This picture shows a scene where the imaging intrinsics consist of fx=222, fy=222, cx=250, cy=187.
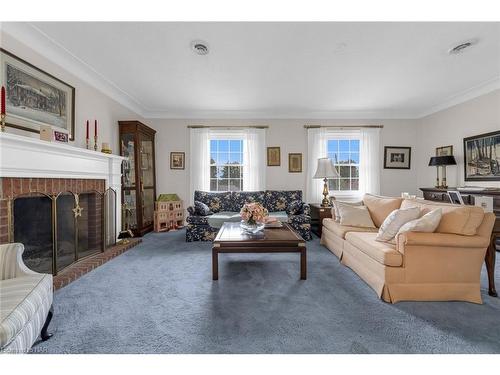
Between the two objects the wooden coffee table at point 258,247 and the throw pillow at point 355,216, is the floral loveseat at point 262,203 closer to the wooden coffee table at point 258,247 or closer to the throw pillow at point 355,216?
the throw pillow at point 355,216

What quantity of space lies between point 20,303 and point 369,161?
18.1 ft

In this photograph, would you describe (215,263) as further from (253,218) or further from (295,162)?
(295,162)

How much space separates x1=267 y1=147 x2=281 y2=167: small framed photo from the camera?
494cm

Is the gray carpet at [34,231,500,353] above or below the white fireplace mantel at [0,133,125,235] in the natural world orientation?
below

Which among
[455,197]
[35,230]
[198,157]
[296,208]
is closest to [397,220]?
[296,208]

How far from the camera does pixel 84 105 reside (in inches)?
124

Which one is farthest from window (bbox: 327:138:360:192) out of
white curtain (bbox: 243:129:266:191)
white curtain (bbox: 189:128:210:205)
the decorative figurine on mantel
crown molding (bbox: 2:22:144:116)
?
crown molding (bbox: 2:22:144:116)

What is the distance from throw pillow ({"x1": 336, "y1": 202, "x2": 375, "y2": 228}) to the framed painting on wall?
3.76 meters

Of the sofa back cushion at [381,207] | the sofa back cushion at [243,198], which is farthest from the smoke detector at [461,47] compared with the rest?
the sofa back cushion at [243,198]

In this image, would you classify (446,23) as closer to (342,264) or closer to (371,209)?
(371,209)

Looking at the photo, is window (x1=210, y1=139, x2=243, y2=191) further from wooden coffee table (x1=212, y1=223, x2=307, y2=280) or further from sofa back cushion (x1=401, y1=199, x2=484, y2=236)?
sofa back cushion (x1=401, y1=199, x2=484, y2=236)

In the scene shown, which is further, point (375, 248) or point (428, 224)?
point (375, 248)

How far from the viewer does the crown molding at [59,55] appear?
2.17 metres

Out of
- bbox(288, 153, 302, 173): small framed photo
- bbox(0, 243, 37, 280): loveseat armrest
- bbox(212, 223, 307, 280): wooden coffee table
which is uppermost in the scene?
bbox(288, 153, 302, 173): small framed photo
